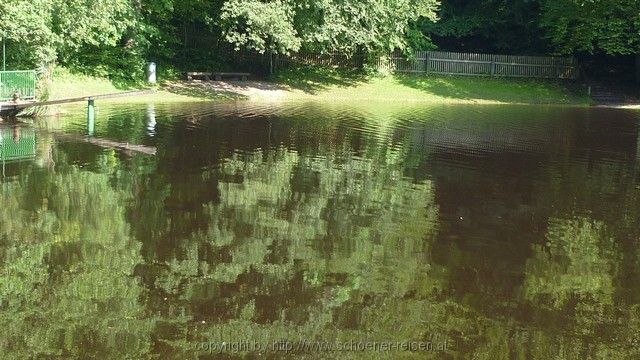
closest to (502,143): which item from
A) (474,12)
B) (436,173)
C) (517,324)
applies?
(436,173)

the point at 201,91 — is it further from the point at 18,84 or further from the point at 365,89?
the point at 18,84

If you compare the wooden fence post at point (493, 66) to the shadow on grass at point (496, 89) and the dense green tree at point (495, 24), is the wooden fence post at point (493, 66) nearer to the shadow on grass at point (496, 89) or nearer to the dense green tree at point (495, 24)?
the shadow on grass at point (496, 89)

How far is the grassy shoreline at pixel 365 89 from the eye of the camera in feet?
111

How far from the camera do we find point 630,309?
355 inches

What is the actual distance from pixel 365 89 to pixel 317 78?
2.80 metres

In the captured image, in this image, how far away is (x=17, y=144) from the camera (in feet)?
59.9

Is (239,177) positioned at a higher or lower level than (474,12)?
lower

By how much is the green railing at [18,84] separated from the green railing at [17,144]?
96.1 inches

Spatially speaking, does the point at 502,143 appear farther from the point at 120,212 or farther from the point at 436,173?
the point at 120,212

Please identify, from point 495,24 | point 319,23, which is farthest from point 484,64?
point 319,23

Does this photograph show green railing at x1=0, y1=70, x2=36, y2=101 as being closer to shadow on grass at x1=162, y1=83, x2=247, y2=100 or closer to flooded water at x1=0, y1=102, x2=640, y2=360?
flooded water at x1=0, y1=102, x2=640, y2=360

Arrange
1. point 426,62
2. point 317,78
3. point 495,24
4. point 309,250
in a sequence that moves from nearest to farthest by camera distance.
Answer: point 309,250, point 317,78, point 426,62, point 495,24

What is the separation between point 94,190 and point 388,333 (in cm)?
743

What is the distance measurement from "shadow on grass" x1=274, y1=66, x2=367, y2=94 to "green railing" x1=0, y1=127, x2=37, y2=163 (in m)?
19.1
